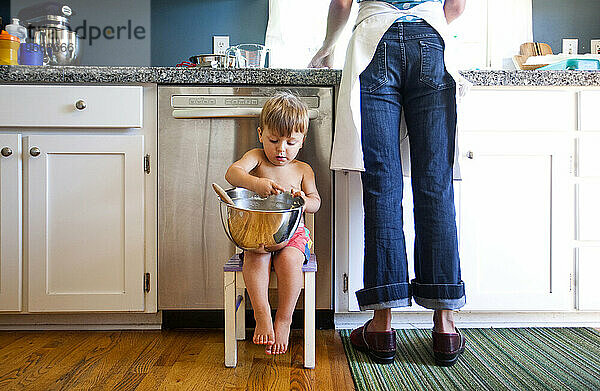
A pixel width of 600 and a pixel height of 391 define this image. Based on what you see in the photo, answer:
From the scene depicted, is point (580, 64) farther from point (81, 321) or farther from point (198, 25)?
point (81, 321)

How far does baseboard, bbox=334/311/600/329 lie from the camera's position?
1987mm

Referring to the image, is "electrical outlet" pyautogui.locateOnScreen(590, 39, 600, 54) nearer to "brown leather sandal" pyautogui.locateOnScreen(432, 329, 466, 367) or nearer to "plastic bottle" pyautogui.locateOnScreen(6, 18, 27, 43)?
"brown leather sandal" pyautogui.locateOnScreen(432, 329, 466, 367)

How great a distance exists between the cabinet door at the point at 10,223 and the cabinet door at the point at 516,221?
4.75ft

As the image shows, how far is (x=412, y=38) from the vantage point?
1595 millimetres

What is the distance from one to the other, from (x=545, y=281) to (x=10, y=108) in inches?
72.2

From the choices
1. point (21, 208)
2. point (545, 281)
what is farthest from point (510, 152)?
point (21, 208)

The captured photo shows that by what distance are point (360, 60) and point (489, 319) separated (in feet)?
3.33

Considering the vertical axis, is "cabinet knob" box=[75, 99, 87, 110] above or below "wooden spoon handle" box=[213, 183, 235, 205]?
above

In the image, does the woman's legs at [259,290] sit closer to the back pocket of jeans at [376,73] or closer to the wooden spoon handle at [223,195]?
the wooden spoon handle at [223,195]

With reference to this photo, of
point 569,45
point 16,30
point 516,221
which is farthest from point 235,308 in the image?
point 569,45

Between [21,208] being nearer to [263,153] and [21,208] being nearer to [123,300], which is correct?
[123,300]

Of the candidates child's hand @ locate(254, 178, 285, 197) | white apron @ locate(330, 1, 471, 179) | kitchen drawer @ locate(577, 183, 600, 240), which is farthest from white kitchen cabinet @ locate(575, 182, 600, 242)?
child's hand @ locate(254, 178, 285, 197)

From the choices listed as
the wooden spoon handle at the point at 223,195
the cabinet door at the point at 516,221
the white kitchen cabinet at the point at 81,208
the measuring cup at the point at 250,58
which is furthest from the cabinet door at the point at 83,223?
the cabinet door at the point at 516,221

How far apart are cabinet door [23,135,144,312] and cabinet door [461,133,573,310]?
1.08 metres
